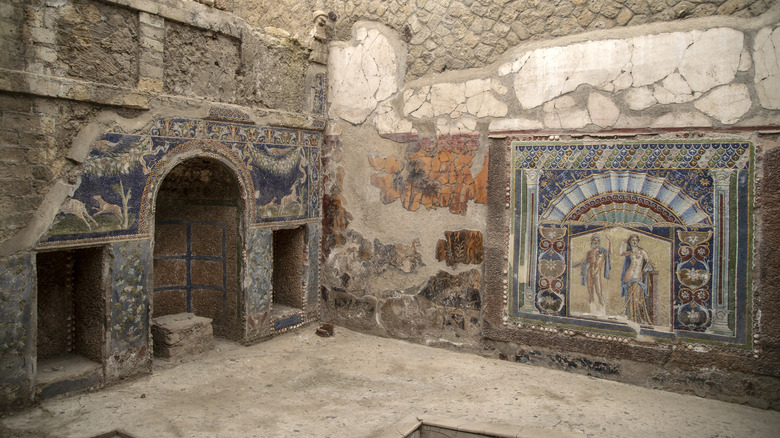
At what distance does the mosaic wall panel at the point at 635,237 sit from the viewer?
3732mm

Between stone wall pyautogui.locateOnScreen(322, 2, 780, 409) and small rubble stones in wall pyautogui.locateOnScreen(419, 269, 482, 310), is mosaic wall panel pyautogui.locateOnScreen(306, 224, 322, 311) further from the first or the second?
small rubble stones in wall pyautogui.locateOnScreen(419, 269, 482, 310)

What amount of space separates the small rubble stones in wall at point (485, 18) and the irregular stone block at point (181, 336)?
273 cm

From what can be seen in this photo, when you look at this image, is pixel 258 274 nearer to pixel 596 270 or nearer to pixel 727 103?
pixel 596 270

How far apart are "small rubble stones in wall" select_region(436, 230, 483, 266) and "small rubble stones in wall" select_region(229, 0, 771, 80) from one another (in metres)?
1.39

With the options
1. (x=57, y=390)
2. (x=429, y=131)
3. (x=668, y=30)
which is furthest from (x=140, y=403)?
(x=668, y=30)

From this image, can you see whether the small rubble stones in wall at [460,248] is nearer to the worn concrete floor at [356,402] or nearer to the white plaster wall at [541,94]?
the white plaster wall at [541,94]

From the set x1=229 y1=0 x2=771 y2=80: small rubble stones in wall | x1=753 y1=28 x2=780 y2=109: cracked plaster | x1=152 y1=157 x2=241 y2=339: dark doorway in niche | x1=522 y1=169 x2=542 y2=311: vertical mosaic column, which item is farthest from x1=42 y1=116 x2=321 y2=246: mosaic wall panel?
x1=753 y1=28 x2=780 y2=109: cracked plaster

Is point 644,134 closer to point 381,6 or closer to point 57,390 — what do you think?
point 381,6

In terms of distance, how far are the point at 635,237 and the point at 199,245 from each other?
11.7ft

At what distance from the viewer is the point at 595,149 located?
13.5ft

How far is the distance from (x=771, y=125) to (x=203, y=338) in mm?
4290

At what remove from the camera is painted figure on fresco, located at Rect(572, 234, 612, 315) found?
4.12 m

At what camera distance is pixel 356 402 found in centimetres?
370

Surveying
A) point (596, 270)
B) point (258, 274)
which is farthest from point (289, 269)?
point (596, 270)
